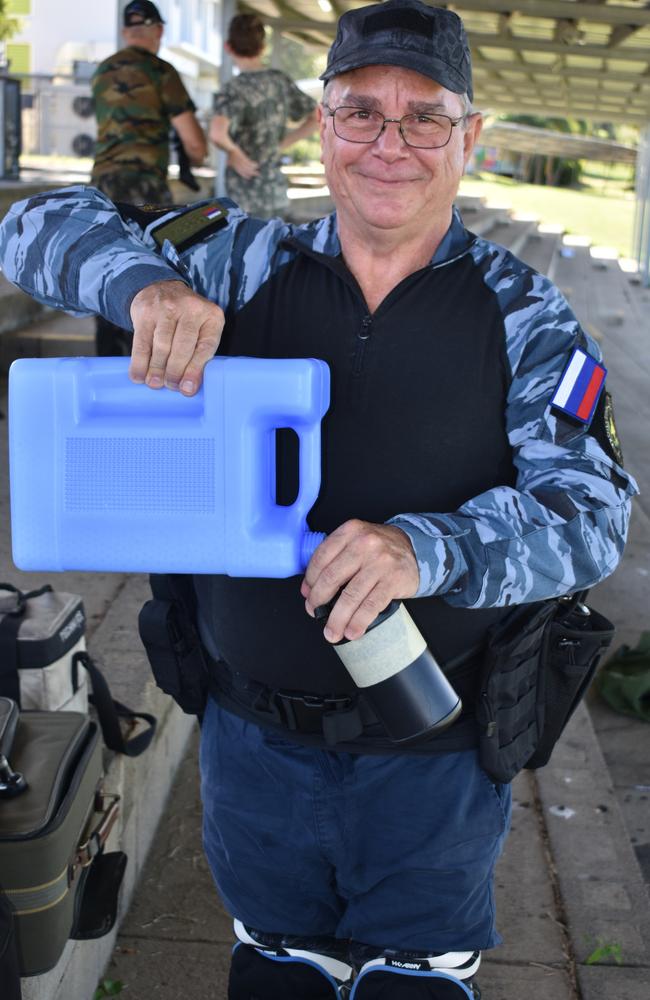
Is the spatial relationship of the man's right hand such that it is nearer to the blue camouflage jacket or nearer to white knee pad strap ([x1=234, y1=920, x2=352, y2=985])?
the blue camouflage jacket

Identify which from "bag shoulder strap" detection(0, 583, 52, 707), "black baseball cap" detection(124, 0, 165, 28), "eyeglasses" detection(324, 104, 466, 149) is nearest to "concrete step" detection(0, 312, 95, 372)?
"black baseball cap" detection(124, 0, 165, 28)

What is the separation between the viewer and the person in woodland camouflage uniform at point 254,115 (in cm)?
662

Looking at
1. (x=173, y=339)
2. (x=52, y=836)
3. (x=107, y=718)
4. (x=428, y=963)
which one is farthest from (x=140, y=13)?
(x=428, y=963)

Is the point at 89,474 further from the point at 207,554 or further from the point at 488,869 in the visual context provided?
the point at 488,869

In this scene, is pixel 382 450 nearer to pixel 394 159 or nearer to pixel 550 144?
pixel 394 159

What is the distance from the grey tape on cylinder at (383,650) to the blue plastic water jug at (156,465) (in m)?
0.16

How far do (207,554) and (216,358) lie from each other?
0.90 ft

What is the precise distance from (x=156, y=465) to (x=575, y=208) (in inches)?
1407

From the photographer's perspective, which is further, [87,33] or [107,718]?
[87,33]

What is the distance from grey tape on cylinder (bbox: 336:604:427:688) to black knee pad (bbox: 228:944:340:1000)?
746mm

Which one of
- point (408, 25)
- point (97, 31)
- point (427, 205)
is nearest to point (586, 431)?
point (427, 205)

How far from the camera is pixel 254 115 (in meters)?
6.69

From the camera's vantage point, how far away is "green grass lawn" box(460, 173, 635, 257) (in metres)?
30.3

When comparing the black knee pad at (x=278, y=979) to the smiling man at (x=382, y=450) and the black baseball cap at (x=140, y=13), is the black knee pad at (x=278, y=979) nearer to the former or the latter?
the smiling man at (x=382, y=450)
